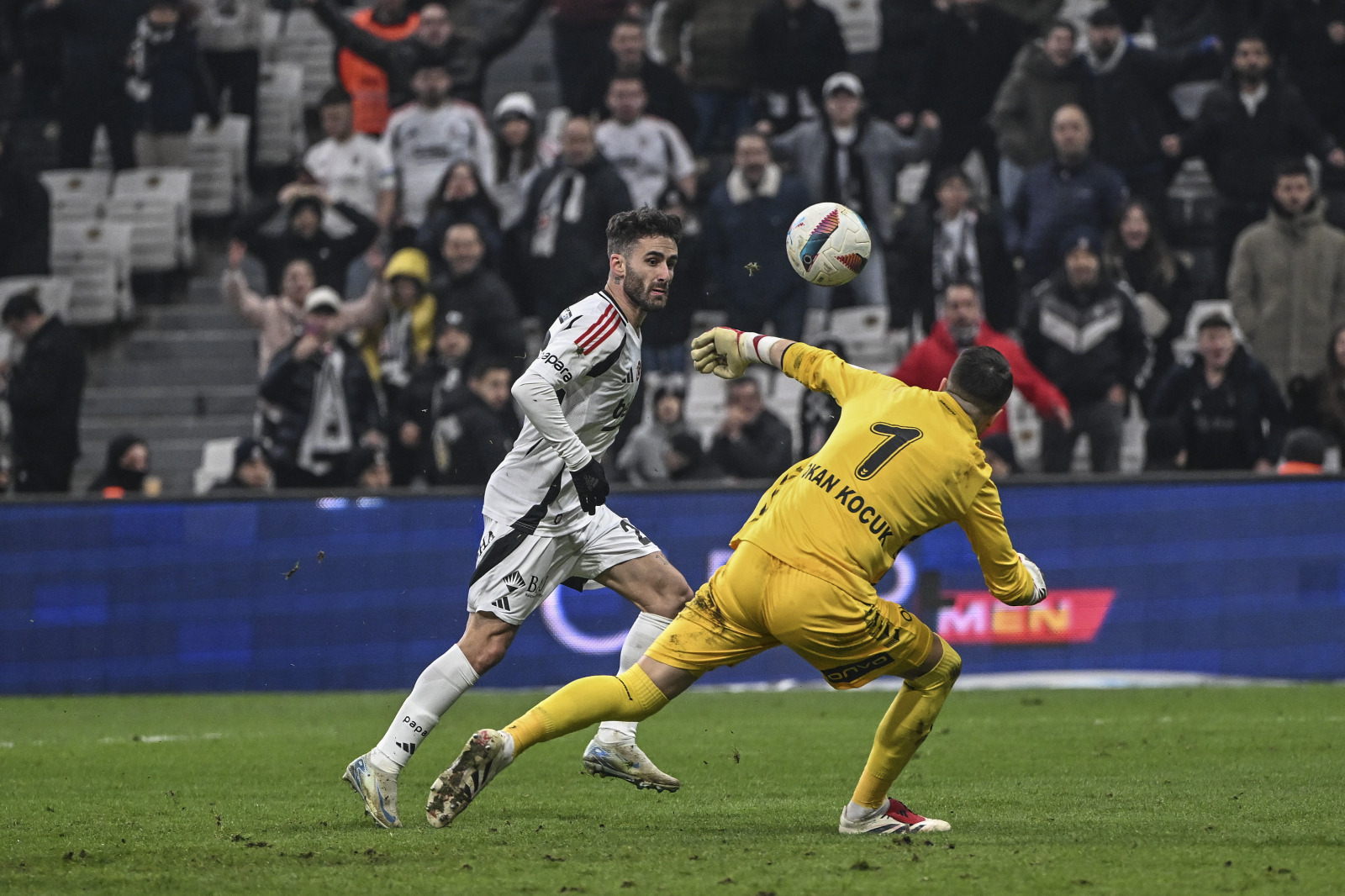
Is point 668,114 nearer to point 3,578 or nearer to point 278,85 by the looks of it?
point 278,85

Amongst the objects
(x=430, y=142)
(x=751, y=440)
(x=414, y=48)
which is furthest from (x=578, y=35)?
(x=751, y=440)

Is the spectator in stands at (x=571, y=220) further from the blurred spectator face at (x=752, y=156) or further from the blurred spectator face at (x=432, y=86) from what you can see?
the blurred spectator face at (x=432, y=86)

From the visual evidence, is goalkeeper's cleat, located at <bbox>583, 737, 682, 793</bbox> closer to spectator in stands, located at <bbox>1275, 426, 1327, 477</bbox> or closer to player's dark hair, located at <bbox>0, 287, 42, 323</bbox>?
spectator in stands, located at <bbox>1275, 426, 1327, 477</bbox>

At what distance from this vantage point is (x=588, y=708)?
648cm

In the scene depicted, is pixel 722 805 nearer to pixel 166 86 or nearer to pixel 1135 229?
pixel 1135 229

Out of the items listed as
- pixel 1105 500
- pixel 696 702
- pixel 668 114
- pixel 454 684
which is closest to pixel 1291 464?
pixel 1105 500

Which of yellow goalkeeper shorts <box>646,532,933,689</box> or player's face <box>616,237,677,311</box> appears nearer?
yellow goalkeeper shorts <box>646,532,933,689</box>

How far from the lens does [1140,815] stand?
7.04 metres

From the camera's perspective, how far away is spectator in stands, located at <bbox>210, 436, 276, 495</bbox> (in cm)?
1460

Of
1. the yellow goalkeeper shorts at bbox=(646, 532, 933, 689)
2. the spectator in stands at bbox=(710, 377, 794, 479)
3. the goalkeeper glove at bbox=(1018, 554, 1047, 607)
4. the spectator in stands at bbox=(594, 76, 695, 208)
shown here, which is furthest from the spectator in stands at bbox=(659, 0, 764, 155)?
the yellow goalkeeper shorts at bbox=(646, 532, 933, 689)

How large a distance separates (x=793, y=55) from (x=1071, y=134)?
10.0 ft

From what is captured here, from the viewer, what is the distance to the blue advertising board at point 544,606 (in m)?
13.1

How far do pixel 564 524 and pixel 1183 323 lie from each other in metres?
9.54

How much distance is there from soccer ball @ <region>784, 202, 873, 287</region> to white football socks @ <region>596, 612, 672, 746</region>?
1650mm
